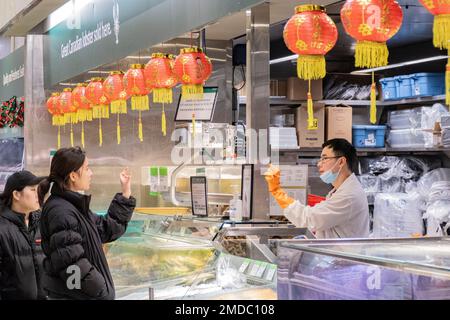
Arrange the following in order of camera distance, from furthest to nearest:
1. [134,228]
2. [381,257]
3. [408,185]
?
[408,185] → [134,228] → [381,257]

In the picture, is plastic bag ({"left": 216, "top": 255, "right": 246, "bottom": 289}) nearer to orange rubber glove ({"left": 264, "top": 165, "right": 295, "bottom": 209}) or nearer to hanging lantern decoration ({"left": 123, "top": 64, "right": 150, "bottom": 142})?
orange rubber glove ({"left": 264, "top": 165, "right": 295, "bottom": 209})

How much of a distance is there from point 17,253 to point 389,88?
5.82 metres

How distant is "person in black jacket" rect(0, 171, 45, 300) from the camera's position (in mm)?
4828

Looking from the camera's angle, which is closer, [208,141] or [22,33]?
[208,141]

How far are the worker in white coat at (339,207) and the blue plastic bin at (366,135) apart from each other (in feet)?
12.6

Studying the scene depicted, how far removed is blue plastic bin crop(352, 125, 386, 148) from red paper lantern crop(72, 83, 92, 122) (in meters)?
Answer: 3.28

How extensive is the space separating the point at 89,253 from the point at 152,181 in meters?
4.20

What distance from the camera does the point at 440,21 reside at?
3.83 metres

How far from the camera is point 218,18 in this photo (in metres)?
5.73

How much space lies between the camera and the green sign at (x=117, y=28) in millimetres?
6035

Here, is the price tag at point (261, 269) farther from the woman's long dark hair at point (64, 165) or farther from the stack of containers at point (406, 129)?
the stack of containers at point (406, 129)

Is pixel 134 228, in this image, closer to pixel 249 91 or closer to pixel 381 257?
pixel 249 91

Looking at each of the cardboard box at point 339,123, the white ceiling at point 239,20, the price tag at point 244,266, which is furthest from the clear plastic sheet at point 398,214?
the price tag at point 244,266

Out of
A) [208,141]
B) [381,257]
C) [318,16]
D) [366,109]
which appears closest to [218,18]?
[318,16]
